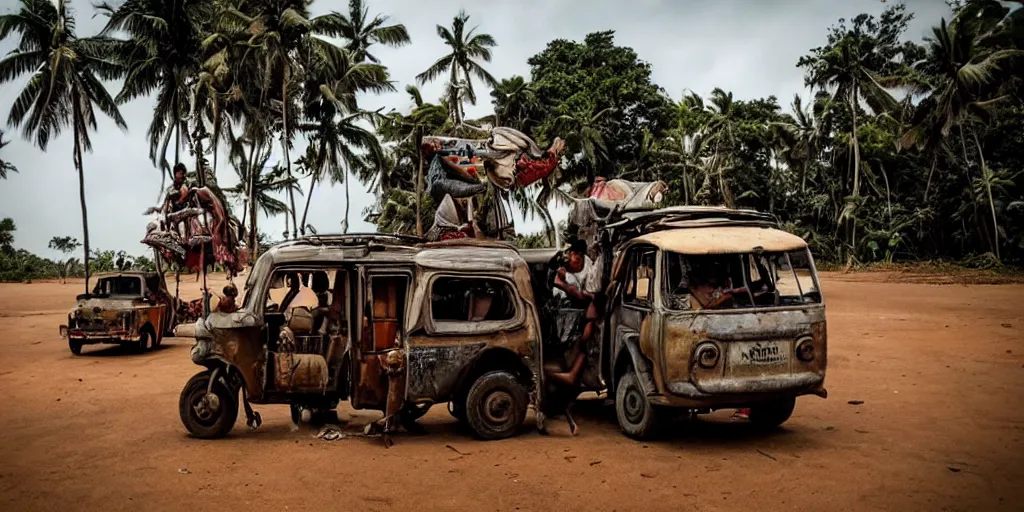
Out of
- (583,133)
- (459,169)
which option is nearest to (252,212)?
(583,133)

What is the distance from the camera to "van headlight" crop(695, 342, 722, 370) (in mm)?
6805

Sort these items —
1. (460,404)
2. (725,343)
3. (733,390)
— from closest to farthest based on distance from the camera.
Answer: (733,390) < (725,343) < (460,404)

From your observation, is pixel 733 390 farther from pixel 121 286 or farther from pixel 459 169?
pixel 121 286

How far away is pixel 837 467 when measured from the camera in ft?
21.1

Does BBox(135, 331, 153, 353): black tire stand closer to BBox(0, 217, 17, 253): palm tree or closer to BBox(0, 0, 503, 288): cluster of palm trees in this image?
BBox(0, 0, 503, 288): cluster of palm trees

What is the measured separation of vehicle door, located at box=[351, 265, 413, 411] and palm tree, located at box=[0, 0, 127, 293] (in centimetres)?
2212

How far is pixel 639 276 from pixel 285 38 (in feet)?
88.6

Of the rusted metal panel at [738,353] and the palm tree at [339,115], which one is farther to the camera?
the palm tree at [339,115]

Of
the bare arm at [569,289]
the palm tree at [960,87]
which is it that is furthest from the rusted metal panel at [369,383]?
the palm tree at [960,87]

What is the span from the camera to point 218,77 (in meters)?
29.1

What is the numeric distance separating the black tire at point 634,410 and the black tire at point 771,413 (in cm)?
123

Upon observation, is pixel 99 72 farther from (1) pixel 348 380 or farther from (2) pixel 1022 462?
(2) pixel 1022 462

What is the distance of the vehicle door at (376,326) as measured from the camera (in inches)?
290

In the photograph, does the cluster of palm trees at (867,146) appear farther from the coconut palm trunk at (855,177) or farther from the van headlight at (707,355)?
the van headlight at (707,355)
